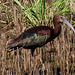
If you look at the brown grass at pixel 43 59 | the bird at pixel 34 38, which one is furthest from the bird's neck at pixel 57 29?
the brown grass at pixel 43 59

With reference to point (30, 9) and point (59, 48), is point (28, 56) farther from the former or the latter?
point (30, 9)

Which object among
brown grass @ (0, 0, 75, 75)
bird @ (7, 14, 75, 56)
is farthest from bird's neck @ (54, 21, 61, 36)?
brown grass @ (0, 0, 75, 75)

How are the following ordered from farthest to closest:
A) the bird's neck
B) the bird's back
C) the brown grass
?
the bird's neck < the bird's back < the brown grass

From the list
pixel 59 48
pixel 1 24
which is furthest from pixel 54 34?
pixel 1 24

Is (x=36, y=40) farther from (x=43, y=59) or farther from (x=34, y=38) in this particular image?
(x=43, y=59)

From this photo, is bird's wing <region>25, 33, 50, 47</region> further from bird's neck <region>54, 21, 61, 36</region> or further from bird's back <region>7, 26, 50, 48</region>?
bird's neck <region>54, 21, 61, 36</region>

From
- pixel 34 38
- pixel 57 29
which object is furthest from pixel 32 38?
pixel 57 29

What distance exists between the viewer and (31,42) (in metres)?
6.04

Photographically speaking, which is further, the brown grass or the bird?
the bird

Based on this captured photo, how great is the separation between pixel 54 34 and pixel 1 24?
2.30 meters

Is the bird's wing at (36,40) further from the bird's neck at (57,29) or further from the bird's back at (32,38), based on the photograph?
the bird's neck at (57,29)

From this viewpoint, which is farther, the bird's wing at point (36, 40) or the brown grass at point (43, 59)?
the bird's wing at point (36, 40)

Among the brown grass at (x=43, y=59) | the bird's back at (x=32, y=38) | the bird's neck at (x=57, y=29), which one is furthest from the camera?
the bird's neck at (x=57, y=29)

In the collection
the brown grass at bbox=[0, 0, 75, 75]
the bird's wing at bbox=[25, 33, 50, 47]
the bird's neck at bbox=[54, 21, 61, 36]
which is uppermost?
the bird's neck at bbox=[54, 21, 61, 36]
